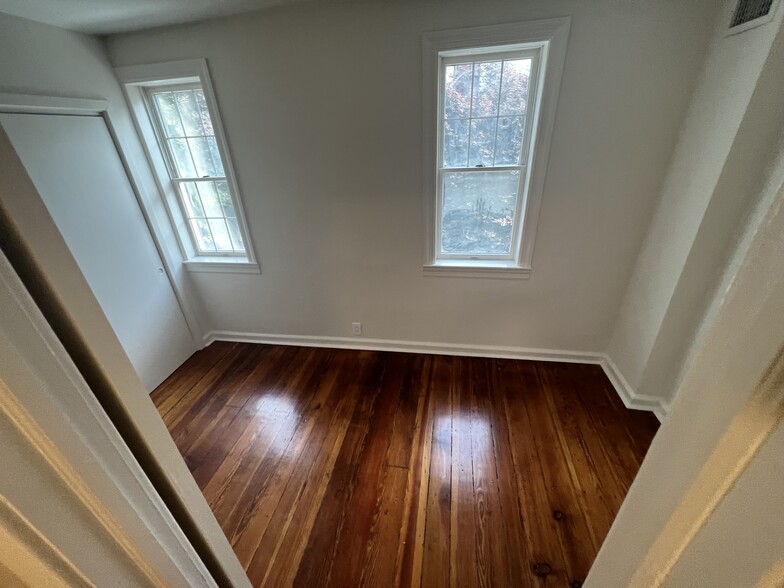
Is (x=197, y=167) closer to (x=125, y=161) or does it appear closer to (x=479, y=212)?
(x=125, y=161)

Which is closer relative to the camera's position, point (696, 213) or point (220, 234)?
point (696, 213)

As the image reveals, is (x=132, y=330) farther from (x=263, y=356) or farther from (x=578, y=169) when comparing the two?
(x=578, y=169)

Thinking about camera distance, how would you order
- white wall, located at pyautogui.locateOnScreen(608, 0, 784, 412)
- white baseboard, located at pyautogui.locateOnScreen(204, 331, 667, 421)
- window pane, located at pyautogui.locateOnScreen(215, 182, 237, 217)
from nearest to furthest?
white wall, located at pyautogui.locateOnScreen(608, 0, 784, 412), white baseboard, located at pyautogui.locateOnScreen(204, 331, 667, 421), window pane, located at pyautogui.locateOnScreen(215, 182, 237, 217)

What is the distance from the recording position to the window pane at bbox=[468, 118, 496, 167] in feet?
6.51

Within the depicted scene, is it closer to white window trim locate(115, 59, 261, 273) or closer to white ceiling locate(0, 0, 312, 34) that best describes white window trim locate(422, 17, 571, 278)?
white ceiling locate(0, 0, 312, 34)

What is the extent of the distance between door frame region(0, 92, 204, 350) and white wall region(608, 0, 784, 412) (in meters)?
3.40

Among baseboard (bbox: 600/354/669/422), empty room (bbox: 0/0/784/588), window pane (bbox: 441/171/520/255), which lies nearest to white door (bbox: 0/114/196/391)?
empty room (bbox: 0/0/784/588)

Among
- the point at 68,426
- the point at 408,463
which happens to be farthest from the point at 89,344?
the point at 408,463

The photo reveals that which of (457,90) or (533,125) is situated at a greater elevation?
(457,90)

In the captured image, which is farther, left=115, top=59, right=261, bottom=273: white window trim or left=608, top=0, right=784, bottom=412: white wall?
left=115, top=59, right=261, bottom=273: white window trim

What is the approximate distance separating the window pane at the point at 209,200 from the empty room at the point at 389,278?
27mm

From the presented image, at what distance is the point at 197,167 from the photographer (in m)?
2.45

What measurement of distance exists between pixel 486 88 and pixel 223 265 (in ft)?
7.69

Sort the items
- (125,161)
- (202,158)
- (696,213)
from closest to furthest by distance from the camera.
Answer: (696,213)
(125,161)
(202,158)
